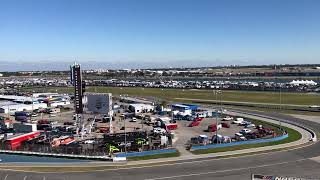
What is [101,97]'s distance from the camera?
222 feet

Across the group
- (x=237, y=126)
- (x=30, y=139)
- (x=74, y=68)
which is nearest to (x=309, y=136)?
(x=237, y=126)

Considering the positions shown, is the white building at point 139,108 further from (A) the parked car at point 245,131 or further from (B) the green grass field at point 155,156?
(B) the green grass field at point 155,156

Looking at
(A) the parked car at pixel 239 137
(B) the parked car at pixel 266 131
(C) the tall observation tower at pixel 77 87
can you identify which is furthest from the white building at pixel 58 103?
→ (B) the parked car at pixel 266 131

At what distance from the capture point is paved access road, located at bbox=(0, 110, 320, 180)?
42.0m

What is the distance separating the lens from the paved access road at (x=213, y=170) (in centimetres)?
4197

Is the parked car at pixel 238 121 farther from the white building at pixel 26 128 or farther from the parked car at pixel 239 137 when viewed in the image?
Answer: the white building at pixel 26 128

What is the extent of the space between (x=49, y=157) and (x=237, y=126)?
35779 mm

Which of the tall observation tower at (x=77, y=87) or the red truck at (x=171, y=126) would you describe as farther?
the red truck at (x=171, y=126)

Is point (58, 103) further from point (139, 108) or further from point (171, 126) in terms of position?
point (171, 126)

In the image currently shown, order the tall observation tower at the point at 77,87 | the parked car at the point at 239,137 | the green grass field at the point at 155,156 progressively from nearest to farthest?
the green grass field at the point at 155,156
the parked car at the point at 239,137
the tall observation tower at the point at 77,87

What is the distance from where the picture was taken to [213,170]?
44.3 meters

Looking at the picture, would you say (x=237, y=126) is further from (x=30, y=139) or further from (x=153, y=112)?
(x=30, y=139)

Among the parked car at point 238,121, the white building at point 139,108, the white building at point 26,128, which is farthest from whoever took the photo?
the white building at point 139,108

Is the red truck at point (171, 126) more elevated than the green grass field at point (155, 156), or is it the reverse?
the red truck at point (171, 126)
